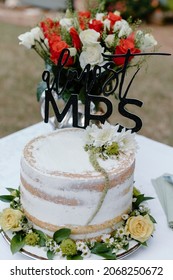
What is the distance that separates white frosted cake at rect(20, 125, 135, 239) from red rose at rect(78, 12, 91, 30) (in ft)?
1.69

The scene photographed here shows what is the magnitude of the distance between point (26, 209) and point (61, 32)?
2.27ft

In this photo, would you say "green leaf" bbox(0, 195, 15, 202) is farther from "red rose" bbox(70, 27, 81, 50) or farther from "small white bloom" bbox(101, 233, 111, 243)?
"red rose" bbox(70, 27, 81, 50)

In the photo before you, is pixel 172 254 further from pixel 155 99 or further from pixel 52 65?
pixel 155 99

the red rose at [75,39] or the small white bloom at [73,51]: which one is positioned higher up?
the red rose at [75,39]

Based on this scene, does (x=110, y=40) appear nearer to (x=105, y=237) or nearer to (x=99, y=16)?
(x=99, y=16)

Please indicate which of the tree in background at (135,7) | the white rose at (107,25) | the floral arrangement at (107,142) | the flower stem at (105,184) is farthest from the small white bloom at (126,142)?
the tree in background at (135,7)

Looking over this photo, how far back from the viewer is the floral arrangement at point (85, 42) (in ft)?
5.51

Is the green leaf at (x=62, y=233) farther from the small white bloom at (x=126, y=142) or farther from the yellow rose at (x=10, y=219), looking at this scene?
the small white bloom at (x=126, y=142)

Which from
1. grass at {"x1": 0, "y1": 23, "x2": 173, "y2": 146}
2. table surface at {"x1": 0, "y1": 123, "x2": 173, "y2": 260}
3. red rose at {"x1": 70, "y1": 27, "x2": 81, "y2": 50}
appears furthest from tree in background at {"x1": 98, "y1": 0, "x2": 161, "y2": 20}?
red rose at {"x1": 70, "y1": 27, "x2": 81, "y2": 50}

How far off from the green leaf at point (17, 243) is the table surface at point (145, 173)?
0.13 ft

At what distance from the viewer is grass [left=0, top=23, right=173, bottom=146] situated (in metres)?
4.16

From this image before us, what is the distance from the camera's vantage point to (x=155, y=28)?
644cm

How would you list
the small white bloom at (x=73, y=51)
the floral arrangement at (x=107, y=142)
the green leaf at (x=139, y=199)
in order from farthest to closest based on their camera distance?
the small white bloom at (x=73, y=51) → the green leaf at (x=139, y=199) → the floral arrangement at (x=107, y=142)

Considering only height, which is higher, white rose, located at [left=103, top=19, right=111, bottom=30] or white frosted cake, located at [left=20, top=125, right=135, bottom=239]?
white rose, located at [left=103, top=19, right=111, bottom=30]
